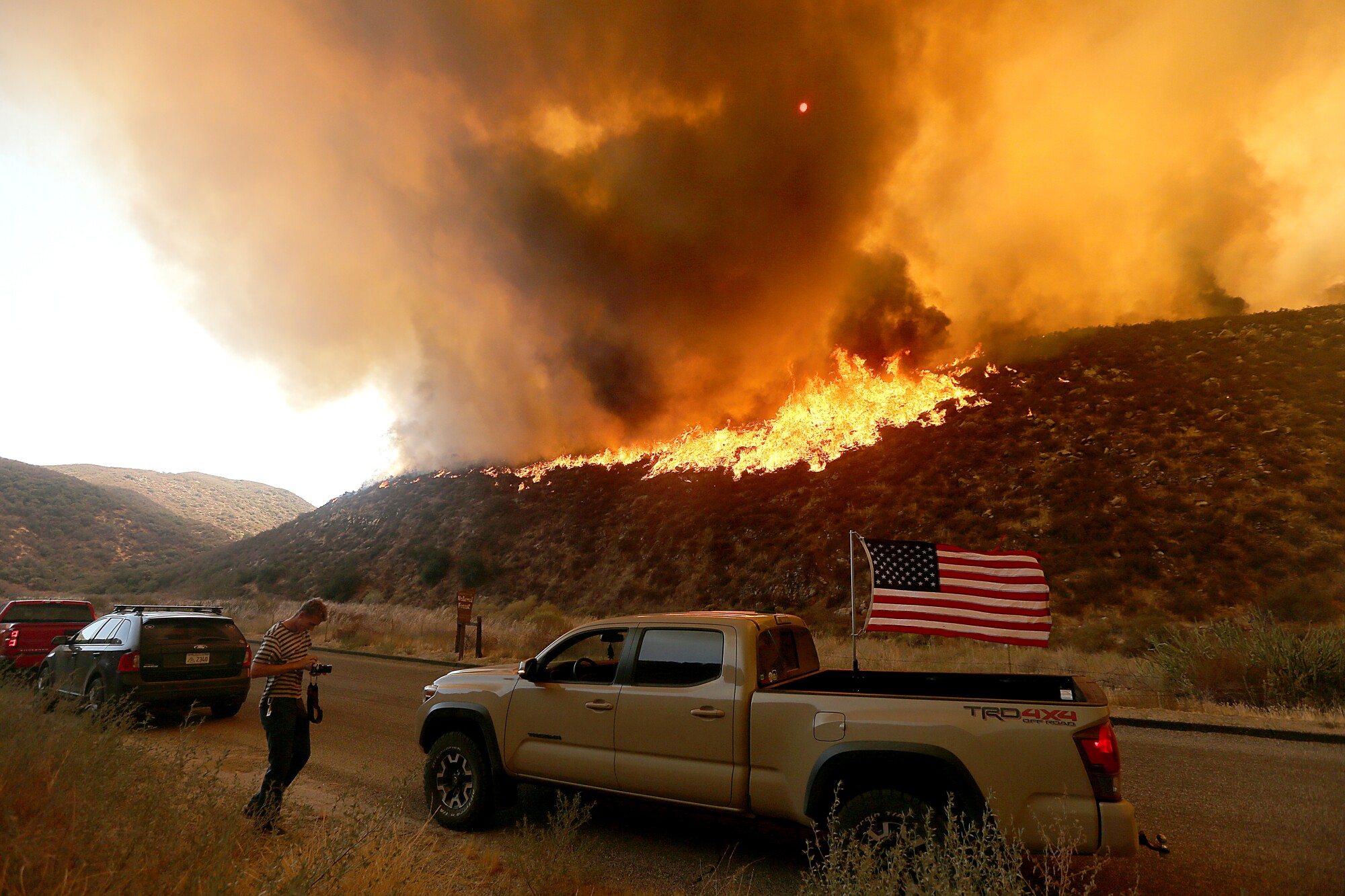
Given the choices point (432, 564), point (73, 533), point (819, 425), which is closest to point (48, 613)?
point (432, 564)

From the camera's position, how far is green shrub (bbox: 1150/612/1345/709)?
10.8 meters

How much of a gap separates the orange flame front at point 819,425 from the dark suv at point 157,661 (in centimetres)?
3491

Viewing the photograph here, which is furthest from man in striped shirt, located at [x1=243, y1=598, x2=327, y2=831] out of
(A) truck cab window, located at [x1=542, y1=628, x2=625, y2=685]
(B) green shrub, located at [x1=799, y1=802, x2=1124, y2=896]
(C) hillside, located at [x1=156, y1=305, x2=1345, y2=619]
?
(C) hillside, located at [x1=156, y1=305, x2=1345, y2=619]

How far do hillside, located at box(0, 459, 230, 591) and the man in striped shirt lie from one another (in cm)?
5486

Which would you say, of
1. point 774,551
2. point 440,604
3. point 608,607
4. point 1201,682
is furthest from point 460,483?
point 1201,682

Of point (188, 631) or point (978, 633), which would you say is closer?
point (978, 633)

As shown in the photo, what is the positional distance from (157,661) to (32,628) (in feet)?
19.7

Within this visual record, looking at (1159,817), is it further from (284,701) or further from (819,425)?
(819,425)

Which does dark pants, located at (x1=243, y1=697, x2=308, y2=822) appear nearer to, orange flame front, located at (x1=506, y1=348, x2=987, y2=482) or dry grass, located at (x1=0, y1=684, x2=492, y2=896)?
dry grass, located at (x1=0, y1=684, x2=492, y2=896)

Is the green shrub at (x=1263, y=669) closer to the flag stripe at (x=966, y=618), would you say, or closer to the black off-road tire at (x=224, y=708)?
the flag stripe at (x=966, y=618)

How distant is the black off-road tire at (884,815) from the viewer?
403 centimetres

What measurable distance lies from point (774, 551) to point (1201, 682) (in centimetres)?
2325

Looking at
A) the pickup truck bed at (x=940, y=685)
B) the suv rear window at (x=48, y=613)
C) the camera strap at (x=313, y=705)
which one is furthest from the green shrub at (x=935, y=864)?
the suv rear window at (x=48, y=613)

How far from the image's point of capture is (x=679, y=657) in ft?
16.8
